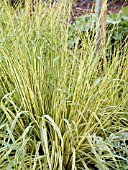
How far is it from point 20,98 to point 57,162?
418 mm

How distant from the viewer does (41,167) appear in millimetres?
1406

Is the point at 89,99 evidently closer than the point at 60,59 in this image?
Yes

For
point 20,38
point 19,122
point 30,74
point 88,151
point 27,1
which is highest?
point 27,1

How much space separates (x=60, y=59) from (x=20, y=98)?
34cm

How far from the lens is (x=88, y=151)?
5.16ft

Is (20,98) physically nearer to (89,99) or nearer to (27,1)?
(89,99)

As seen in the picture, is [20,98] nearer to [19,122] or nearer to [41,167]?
[19,122]

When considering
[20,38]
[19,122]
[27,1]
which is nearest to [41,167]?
[19,122]

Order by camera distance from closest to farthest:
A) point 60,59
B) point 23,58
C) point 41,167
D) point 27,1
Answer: point 41,167, point 23,58, point 60,59, point 27,1

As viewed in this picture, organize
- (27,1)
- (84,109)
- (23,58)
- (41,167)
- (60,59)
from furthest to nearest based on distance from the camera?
(27,1) < (60,59) < (23,58) < (84,109) < (41,167)

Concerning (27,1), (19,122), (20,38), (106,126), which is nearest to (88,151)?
(106,126)

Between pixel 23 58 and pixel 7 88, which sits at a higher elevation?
pixel 23 58

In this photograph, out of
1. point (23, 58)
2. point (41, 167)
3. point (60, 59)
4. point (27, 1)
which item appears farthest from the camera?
point (27, 1)

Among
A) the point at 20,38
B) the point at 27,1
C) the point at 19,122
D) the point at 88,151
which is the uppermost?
the point at 27,1
